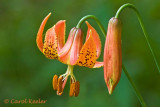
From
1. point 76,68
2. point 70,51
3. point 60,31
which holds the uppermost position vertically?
point 60,31

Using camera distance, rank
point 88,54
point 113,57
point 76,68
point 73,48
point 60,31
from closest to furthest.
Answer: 1. point 113,57
2. point 88,54
3. point 73,48
4. point 60,31
5. point 76,68

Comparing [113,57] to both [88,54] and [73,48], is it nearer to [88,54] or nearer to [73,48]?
[88,54]

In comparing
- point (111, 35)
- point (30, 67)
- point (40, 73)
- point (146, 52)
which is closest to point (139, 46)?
point (146, 52)

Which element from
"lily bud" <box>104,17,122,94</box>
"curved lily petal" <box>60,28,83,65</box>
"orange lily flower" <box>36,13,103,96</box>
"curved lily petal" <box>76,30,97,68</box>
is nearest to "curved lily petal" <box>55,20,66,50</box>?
"orange lily flower" <box>36,13,103,96</box>

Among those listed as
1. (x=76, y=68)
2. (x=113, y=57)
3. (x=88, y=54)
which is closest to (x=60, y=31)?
(x=88, y=54)

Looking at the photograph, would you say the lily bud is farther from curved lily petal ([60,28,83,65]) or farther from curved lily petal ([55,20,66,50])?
curved lily petal ([55,20,66,50])
